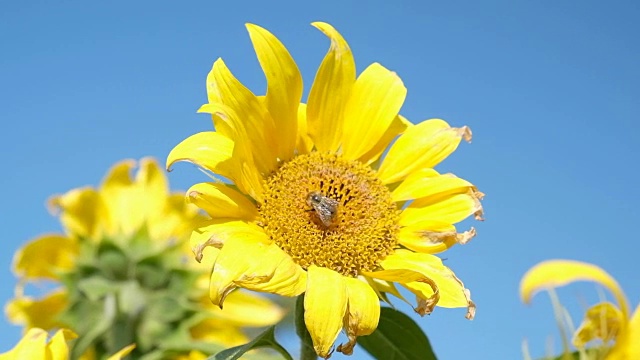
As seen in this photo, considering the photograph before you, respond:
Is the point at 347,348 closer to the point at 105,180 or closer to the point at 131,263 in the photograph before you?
the point at 131,263

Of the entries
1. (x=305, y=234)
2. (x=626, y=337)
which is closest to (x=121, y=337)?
(x=305, y=234)

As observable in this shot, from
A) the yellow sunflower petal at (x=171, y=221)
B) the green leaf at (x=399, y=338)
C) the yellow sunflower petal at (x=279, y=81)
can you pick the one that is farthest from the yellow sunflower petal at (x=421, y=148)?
the yellow sunflower petal at (x=171, y=221)

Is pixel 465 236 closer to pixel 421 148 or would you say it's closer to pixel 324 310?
pixel 421 148

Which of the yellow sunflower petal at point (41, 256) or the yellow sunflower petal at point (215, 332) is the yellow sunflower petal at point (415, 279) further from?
the yellow sunflower petal at point (41, 256)

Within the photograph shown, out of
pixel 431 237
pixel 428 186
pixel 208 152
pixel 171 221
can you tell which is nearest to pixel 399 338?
pixel 431 237

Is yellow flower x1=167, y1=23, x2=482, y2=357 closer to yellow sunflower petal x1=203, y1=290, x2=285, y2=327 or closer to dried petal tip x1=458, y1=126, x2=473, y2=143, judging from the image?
dried petal tip x1=458, y1=126, x2=473, y2=143
